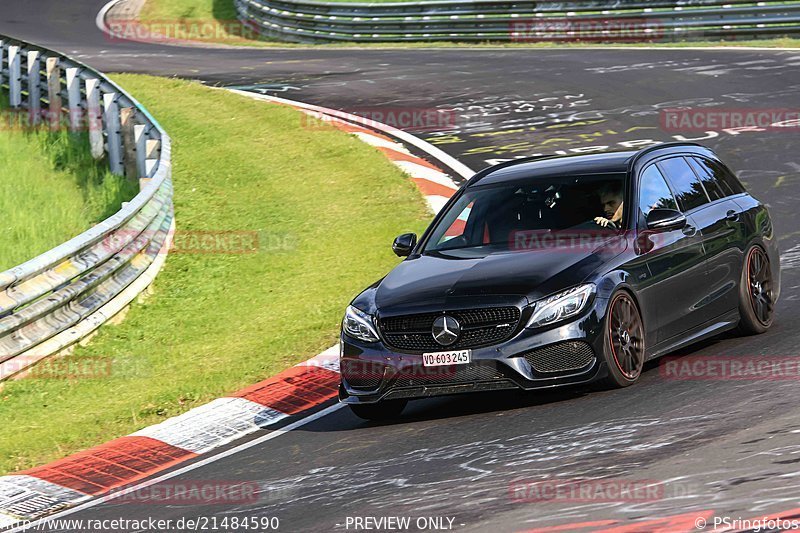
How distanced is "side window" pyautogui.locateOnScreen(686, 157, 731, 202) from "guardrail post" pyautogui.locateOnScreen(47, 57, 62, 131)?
40.9 feet

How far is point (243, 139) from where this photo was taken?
20766 millimetres

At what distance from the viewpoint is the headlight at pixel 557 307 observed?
340 inches

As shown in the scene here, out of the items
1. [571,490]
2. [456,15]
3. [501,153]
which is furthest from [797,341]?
[456,15]

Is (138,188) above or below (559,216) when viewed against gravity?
below

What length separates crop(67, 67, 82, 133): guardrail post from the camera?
65.6 feet

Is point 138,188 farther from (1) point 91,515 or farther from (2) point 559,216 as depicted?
(1) point 91,515

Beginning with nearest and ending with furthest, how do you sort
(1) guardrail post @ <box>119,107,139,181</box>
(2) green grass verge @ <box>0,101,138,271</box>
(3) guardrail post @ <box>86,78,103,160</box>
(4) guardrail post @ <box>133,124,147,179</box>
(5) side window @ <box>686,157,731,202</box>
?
(5) side window @ <box>686,157,731,202</box> → (2) green grass verge @ <box>0,101,138,271</box> → (4) guardrail post @ <box>133,124,147,179</box> → (1) guardrail post @ <box>119,107,139,181</box> → (3) guardrail post @ <box>86,78,103,160</box>

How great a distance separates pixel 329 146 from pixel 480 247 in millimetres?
10492

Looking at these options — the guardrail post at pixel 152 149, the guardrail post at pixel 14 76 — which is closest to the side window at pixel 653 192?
the guardrail post at pixel 152 149

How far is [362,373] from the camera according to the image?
9.07m

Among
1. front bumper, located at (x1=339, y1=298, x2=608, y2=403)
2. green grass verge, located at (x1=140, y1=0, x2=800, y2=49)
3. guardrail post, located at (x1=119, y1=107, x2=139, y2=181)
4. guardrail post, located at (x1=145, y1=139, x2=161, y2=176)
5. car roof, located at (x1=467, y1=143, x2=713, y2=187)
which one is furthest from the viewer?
green grass verge, located at (x1=140, y1=0, x2=800, y2=49)

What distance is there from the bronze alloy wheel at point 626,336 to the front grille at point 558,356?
0.24m

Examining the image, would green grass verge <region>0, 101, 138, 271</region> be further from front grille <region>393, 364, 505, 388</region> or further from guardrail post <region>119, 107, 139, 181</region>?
front grille <region>393, 364, 505, 388</region>

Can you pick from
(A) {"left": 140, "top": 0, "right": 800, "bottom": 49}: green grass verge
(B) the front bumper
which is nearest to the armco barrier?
(B) the front bumper
